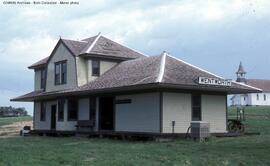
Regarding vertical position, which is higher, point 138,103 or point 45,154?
point 138,103

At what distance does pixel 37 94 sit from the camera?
Answer: 38.3 m

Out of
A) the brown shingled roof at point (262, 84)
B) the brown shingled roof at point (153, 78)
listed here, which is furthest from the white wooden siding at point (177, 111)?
the brown shingled roof at point (262, 84)

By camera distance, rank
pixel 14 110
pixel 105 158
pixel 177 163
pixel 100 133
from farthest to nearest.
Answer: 1. pixel 14 110
2. pixel 100 133
3. pixel 105 158
4. pixel 177 163

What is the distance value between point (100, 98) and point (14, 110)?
5438cm

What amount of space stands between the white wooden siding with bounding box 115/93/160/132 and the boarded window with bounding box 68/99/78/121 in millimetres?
5307

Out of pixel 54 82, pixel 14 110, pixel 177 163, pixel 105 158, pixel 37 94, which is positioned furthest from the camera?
pixel 14 110

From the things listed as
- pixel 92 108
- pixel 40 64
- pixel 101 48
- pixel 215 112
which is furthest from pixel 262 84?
pixel 215 112

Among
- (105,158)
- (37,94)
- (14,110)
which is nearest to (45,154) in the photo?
(105,158)

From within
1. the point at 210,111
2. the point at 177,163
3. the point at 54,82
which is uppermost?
the point at 54,82

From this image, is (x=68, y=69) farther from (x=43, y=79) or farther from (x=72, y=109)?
(x=43, y=79)

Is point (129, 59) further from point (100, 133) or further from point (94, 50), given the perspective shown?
point (100, 133)

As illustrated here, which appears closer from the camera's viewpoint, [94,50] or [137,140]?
[137,140]

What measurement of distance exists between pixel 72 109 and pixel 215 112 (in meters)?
10.1

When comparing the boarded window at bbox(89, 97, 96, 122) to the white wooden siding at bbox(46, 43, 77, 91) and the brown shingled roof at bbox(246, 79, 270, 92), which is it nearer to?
the white wooden siding at bbox(46, 43, 77, 91)
